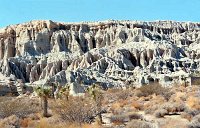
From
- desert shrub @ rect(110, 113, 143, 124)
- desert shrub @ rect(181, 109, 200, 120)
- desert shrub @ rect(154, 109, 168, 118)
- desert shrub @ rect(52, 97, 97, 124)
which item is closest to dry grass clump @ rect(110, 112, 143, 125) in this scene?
desert shrub @ rect(110, 113, 143, 124)

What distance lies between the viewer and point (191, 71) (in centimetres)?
11644

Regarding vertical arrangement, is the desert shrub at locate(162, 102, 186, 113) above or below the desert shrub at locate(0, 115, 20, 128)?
below

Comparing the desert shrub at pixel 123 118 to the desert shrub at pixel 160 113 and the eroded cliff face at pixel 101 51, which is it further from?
the eroded cliff face at pixel 101 51

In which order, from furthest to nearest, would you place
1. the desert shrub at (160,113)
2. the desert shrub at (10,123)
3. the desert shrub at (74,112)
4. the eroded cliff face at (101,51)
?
the eroded cliff face at (101,51), the desert shrub at (160,113), the desert shrub at (74,112), the desert shrub at (10,123)

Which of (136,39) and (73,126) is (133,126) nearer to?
(73,126)

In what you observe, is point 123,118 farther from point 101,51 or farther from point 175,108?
point 101,51

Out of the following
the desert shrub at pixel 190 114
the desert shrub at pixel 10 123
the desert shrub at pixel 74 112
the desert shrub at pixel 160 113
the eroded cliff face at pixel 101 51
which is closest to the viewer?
the desert shrub at pixel 10 123

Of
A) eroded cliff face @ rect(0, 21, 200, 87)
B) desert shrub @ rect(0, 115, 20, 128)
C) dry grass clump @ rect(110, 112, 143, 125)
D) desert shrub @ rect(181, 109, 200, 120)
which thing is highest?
eroded cliff face @ rect(0, 21, 200, 87)

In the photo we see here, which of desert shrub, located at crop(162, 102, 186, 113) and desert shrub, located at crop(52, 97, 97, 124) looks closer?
desert shrub, located at crop(52, 97, 97, 124)

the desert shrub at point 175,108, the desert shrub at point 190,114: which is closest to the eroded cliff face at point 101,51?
the desert shrub at point 175,108

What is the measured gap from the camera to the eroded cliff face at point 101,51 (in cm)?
11369

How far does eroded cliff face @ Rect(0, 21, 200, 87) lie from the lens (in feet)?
373

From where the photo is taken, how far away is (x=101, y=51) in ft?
430

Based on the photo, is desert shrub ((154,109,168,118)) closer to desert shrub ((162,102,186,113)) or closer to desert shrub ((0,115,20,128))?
desert shrub ((162,102,186,113))
